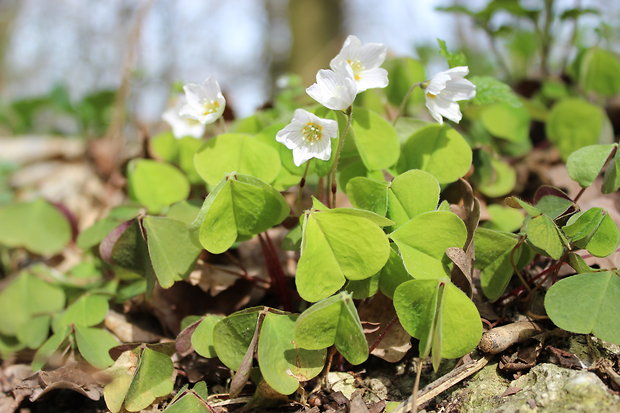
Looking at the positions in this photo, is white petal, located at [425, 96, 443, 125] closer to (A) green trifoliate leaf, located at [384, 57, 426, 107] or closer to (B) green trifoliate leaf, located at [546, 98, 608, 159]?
(A) green trifoliate leaf, located at [384, 57, 426, 107]

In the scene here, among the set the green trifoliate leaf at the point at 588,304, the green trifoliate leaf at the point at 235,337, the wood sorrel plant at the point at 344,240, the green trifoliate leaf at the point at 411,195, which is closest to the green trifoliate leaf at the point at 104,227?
the wood sorrel plant at the point at 344,240

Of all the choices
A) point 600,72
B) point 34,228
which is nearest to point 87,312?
point 34,228

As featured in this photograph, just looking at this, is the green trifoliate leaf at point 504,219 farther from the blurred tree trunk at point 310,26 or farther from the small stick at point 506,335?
the blurred tree trunk at point 310,26

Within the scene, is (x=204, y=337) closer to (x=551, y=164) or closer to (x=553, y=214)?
(x=553, y=214)

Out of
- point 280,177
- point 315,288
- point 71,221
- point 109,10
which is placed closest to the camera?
point 315,288

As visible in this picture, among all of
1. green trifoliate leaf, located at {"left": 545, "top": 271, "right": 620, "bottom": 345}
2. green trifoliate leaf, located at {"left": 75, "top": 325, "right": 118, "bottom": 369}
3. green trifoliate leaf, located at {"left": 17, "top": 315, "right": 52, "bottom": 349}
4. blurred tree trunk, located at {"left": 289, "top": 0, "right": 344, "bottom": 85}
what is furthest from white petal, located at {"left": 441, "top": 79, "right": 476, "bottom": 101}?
blurred tree trunk, located at {"left": 289, "top": 0, "right": 344, "bottom": 85}

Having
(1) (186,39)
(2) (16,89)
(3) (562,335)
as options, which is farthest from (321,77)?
(2) (16,89)

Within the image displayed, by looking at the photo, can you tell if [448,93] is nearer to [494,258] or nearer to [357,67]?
[357,67]
